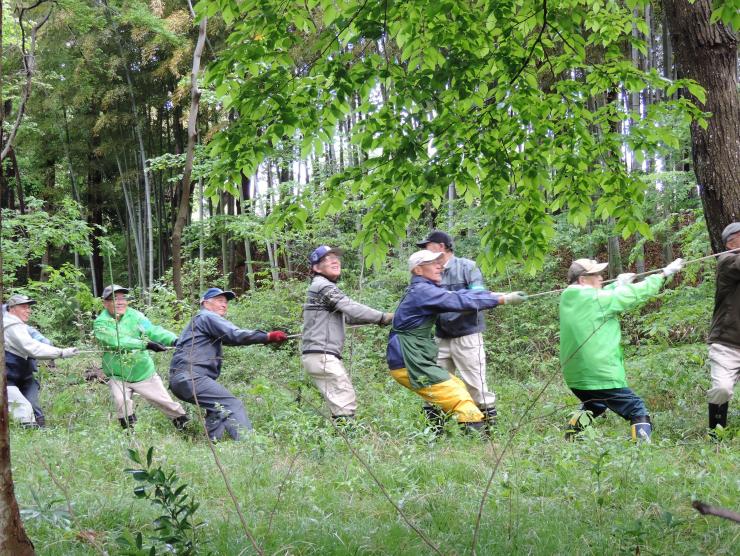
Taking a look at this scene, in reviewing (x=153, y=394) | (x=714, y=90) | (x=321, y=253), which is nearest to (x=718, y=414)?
(x=714, y=90)

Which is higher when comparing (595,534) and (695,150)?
(695,150)

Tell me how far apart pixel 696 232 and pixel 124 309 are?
269 inches

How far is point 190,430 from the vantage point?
7.56 m

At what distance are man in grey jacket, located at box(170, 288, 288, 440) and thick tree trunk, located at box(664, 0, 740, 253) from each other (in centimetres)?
400

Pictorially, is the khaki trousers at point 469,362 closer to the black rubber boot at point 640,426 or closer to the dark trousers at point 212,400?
the black rubber boot at point 640,426

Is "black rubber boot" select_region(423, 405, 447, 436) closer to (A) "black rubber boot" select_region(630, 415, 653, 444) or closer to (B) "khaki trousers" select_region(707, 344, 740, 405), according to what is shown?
(A) "black rubber boot" select_region(630, 415, 653, 444)

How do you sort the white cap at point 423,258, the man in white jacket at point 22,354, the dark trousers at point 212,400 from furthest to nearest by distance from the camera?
1. the man in white jacket at point 22,354
2. the dark trousers at point 212,400
3. the white cap at point 423,258

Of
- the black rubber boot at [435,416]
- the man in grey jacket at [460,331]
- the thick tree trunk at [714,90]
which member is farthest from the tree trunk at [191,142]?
the thick tree trunk at [714,90]

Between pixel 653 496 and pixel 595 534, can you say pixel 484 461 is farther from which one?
pixel 595 534

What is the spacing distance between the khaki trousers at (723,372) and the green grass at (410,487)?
33 cm

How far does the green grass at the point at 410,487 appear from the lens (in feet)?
10.5

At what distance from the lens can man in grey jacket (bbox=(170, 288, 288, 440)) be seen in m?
6.90

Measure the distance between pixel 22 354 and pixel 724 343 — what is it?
7133 mm

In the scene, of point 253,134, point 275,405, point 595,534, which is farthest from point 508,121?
point 275,405
